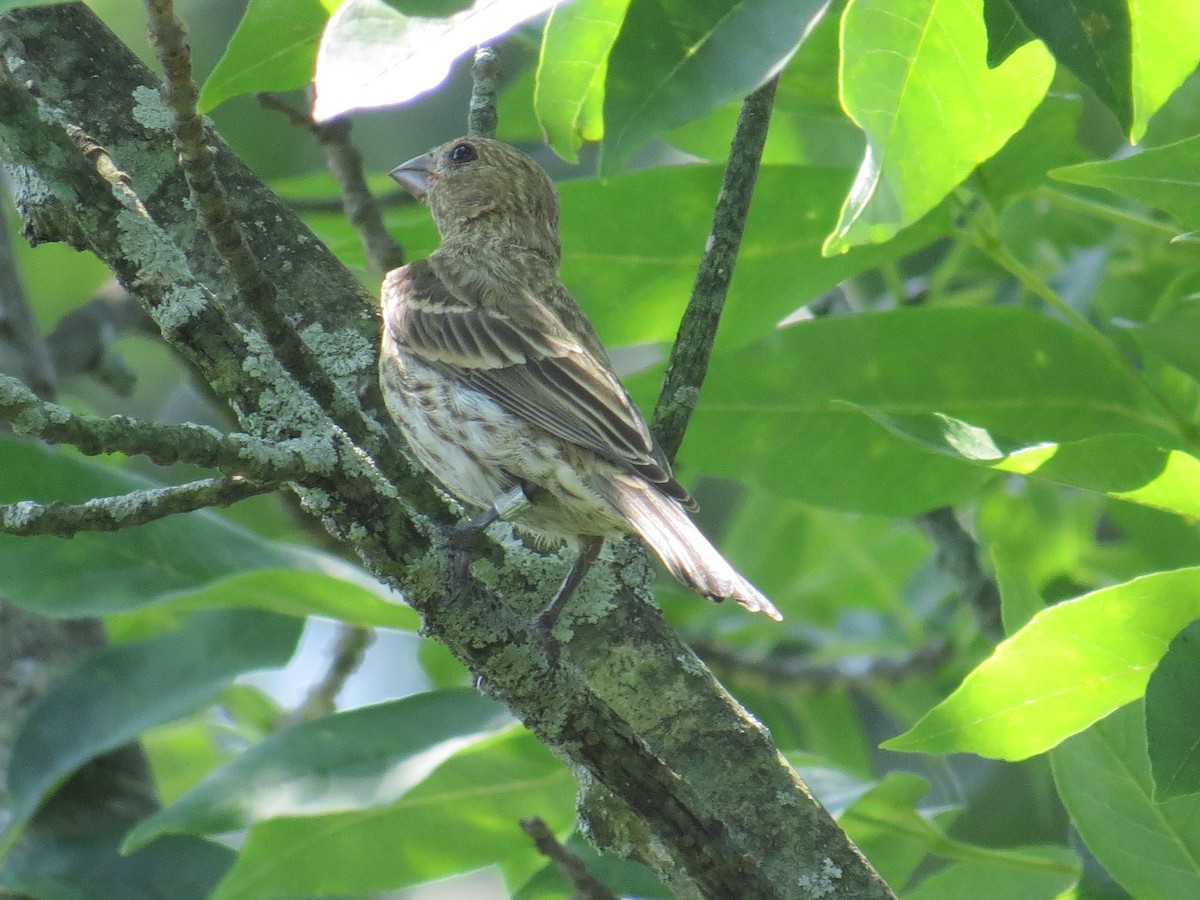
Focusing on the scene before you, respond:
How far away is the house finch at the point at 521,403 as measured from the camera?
3172 mm

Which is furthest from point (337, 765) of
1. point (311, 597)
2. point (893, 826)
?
point (893, 826)

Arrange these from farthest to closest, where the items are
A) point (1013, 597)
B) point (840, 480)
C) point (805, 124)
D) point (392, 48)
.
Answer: point (805, 124) → point (840, 480) → point (1013, 597) → point (392, 48)

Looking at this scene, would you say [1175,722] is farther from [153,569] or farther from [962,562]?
[153,569]

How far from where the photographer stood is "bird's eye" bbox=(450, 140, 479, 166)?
183 inches

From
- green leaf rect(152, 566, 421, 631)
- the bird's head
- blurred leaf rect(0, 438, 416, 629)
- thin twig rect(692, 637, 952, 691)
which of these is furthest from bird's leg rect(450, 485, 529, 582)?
thin twig rect(692, 637, 952, 691)

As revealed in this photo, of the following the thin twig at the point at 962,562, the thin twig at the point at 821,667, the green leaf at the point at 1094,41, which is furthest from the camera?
the thin twig at the point at 821,667

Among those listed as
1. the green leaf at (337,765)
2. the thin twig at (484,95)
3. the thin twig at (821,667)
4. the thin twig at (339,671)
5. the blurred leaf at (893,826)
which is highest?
the thin twig at (484,95)

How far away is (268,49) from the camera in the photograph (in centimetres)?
259

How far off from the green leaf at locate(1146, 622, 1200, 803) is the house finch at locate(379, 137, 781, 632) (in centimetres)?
73

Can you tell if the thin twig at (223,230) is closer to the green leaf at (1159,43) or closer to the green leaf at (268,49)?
the green leaf at (268,49)

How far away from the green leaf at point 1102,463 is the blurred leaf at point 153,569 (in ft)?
5.25

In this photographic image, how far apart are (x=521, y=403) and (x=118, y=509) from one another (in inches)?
64.4

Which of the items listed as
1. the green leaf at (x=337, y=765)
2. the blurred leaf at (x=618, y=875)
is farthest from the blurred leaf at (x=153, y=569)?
the blurred leaf at (x=618, y=875)

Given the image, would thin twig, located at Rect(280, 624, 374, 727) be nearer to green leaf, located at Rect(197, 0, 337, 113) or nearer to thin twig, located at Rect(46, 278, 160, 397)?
thin twig, located at Rect(46, 278, 160, 397)
